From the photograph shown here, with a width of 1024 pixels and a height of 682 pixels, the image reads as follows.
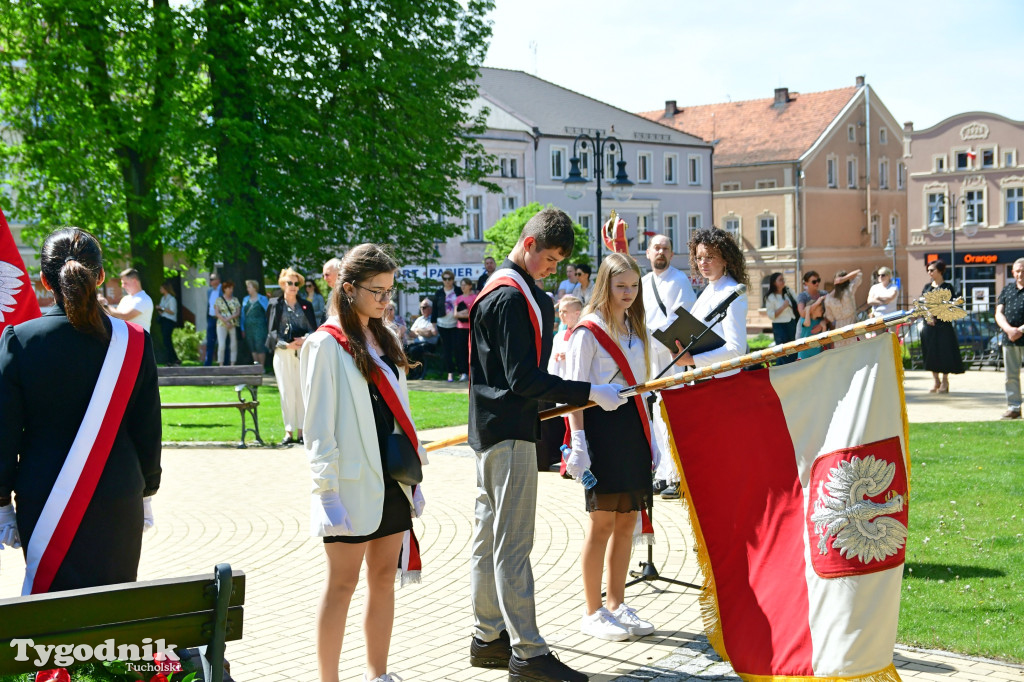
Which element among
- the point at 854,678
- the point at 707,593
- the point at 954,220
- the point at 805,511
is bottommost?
the point at 854,678

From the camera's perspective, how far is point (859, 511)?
4477 mm

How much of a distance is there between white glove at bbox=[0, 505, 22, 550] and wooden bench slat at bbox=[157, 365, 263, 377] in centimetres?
1003

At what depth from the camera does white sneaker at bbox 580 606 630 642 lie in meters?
5.56

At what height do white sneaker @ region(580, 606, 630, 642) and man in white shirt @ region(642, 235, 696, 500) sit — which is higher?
man in white shirt @ region(642, 235, 696, 500)

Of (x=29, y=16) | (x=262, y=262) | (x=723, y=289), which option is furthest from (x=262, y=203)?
(x=723, y=289)

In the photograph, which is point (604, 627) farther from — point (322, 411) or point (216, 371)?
point (216, 371)

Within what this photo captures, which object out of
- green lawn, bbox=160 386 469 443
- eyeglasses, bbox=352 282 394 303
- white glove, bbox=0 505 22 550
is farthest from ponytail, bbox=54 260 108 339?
green lawn, bbox=160 386 469 443

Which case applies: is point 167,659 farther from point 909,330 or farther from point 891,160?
point 891,160

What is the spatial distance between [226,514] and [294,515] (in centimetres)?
64

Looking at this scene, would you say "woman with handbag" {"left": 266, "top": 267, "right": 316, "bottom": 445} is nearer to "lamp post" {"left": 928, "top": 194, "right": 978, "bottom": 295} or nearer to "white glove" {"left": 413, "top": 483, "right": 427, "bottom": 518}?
"white glove" {"left": 413, "top": 483, "right": 427, "bottom": 518}

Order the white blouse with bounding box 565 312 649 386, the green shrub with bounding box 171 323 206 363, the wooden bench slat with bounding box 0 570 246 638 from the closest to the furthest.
Result: the wooden bench slat with bounding box 0 570 246 638
the white blouse with bounding box 565 312 649 386
the green shrub with bounding box 171 323 206 363

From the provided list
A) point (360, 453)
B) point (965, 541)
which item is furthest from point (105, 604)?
point (965, 541)

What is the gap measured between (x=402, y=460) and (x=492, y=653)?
1.40 m

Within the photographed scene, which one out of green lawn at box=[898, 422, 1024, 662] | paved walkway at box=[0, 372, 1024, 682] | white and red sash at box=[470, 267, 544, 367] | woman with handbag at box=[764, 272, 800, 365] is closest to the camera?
white and red sash at box=[470, 267, 544, 367]
